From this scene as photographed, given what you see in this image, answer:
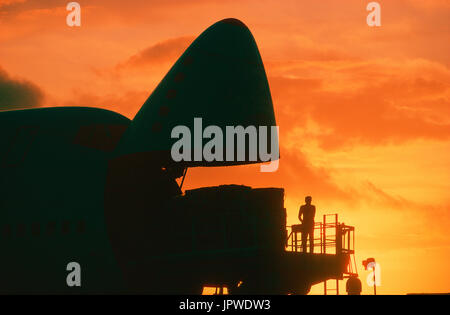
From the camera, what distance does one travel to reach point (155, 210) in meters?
32.2

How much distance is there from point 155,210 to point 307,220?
7.14 meters

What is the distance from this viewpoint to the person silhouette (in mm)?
33156

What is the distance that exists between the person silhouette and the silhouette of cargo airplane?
2.95 feet

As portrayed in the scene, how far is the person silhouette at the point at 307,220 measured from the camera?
109ft

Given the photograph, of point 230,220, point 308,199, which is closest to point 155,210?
point 230,220

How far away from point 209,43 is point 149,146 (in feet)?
19.4

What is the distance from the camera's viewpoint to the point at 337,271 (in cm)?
3406

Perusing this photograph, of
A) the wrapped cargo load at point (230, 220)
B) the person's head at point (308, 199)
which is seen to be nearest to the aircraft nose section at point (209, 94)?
the wrapped cargo load at point (230, 220)

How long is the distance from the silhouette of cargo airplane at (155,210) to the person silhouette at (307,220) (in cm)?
90

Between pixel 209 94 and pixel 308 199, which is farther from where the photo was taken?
pixel 308 199

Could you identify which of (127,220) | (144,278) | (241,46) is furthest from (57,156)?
(241,46)

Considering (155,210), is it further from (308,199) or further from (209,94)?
(308,199)

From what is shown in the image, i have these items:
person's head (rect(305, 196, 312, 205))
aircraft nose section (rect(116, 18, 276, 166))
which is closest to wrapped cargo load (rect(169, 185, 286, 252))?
person's head (rect(305, 196, 312, 205))
